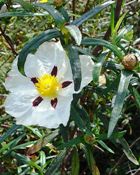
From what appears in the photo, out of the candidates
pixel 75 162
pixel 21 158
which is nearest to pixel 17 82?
pixel 75 162

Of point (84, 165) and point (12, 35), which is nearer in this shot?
point (84, 165)

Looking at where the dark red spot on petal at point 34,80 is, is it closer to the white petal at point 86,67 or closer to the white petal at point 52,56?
the white petal at point 52,56

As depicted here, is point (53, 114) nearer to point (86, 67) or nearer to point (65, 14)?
point (86, 67)

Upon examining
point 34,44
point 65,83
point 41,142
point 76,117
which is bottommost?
point 41,142

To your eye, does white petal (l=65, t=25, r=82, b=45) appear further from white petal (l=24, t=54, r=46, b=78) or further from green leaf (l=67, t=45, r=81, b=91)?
white petal (l=24, t=54, r=46, b=78)

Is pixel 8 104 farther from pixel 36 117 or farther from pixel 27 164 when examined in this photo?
pixel 27 164

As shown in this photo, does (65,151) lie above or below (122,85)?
below

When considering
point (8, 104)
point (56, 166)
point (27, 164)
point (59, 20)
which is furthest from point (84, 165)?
point (59, 20)

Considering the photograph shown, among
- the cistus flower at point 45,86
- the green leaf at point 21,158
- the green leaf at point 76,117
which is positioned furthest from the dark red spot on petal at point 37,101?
the green leaf at point 21,158
